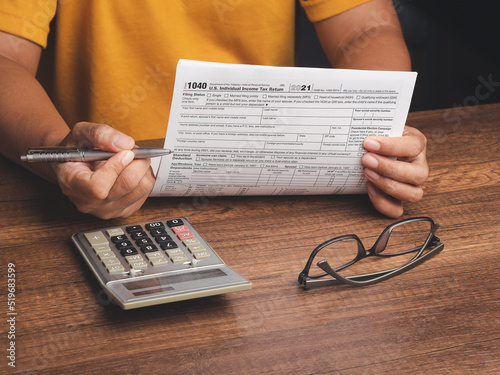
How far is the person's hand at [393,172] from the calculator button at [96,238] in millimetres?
386

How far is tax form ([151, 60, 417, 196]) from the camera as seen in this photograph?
0.74 m

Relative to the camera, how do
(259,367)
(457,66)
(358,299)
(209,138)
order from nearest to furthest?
(259,367) → (358,299) → (209,138) → (457,66)

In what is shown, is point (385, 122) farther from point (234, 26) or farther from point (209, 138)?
point (234, 26)

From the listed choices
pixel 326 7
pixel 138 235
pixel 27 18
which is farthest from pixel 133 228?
pixel 326 7

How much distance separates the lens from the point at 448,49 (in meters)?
2.92

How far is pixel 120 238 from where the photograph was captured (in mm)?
692

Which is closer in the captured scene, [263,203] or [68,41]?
[263,203]

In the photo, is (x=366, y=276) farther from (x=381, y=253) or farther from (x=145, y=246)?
(x=145, y=246)

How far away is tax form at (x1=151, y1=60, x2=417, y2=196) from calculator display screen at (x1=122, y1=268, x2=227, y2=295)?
0.21 meters

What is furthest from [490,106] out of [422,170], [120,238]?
[120,238]

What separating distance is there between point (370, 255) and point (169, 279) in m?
0.27

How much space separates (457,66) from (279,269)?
8.27ft

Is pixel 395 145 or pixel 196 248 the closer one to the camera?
pixel 196 248

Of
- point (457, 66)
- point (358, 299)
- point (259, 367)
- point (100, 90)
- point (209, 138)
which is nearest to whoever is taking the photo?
point (259, 367)
